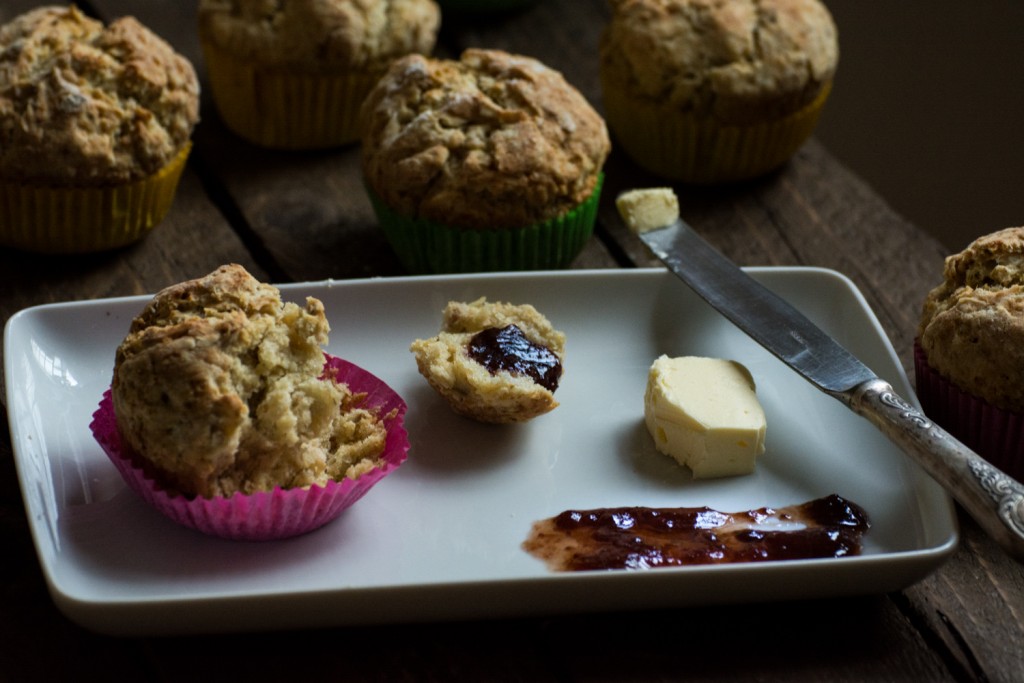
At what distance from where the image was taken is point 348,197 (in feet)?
12.6

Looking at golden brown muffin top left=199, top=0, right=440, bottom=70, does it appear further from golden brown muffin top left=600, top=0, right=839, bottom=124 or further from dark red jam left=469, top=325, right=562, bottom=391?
dark red jam left=469, top=325, right=562, bottom=391

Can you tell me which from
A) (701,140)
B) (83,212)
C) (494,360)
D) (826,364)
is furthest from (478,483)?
(701,140)

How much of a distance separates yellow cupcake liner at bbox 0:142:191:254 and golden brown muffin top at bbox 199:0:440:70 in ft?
1.68

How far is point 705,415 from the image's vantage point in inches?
103

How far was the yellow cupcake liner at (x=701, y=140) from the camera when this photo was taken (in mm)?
3762

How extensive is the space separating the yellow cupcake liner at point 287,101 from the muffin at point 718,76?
82cm

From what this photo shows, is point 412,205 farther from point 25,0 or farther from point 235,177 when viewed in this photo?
point 25,0

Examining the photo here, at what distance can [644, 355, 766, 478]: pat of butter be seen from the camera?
259 centimetres

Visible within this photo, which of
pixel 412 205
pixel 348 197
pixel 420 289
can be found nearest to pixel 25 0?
pixel 348 197

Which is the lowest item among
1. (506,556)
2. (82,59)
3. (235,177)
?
(235,177)

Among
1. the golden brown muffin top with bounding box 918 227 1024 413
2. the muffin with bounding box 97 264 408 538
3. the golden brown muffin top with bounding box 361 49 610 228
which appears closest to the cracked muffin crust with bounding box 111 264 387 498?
the muffin with bounding box 97 264 408 538

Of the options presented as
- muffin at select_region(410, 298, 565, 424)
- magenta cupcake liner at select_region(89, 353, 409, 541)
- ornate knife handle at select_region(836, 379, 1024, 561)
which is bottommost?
magenta cupcake liner at select_region(89, 353, 409, 541)

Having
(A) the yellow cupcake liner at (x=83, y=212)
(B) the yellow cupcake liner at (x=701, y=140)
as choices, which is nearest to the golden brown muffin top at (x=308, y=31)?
(A) the yellow cupcake liner at (x=83, y=212)

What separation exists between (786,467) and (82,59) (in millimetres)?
2094
